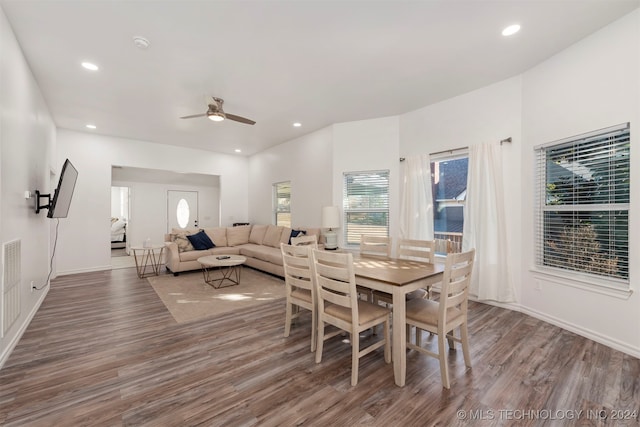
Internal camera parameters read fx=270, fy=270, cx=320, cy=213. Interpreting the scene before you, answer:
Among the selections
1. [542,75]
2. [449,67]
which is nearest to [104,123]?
[449,67]

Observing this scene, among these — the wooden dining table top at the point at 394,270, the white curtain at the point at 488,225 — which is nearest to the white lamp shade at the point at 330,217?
the wooden dining table top at the point at 394,270

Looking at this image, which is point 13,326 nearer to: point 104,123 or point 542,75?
point 104,123

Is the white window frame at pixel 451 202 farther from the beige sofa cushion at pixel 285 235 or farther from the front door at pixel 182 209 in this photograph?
the front door at pixel 182 209

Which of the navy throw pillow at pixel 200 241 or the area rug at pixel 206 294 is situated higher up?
the navy throw pillow at pixel 200 241

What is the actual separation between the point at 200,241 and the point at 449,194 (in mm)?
4859

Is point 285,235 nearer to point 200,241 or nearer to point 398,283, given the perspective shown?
point 200,241

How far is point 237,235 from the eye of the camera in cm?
654

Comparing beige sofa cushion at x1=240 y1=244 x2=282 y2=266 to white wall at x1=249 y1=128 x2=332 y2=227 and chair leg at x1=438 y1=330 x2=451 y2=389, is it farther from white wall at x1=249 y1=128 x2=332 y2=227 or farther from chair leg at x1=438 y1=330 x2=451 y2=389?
chair leg at x1=438 y1=330 x2=451 y2=389

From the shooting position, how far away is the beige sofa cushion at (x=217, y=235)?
6.18 m

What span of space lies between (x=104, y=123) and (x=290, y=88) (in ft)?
12.5

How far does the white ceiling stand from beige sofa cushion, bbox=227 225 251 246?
118 inches

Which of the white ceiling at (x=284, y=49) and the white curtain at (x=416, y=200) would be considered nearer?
the white ceiling at (x=284, y=49)

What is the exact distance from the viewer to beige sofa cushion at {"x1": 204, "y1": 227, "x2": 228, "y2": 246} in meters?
6.18

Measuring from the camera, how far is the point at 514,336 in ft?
8.82
